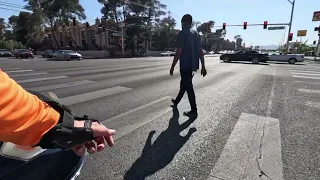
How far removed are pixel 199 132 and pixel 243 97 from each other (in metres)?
3.24

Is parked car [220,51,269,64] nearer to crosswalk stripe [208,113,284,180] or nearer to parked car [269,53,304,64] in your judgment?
parked car [269,53,304,64]

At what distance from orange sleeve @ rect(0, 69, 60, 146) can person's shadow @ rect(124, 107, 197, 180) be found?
1.73 m

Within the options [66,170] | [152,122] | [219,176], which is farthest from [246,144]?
[66,170]

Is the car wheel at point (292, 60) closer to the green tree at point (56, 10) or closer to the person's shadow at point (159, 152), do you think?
the person's shadow at point (159, 152)

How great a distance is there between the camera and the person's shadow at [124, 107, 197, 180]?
263 cm

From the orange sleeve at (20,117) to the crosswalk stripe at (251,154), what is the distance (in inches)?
81.4

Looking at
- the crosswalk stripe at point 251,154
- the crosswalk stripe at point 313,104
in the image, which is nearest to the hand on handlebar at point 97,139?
the crosswalk stripe at point 251,154

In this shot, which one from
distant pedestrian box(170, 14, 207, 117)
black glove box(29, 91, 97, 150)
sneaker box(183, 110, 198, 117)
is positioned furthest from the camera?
sneaker box(183, 110, 198, 117)

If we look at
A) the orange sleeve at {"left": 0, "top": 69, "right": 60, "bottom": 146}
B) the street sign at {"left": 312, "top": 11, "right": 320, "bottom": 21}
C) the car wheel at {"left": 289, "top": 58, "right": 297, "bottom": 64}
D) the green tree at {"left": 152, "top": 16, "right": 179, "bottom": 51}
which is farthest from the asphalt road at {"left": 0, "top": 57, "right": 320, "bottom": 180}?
the green tree at {"left": 152, "top": 16, "right": 179, "bottom": 51}

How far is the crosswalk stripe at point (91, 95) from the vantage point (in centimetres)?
577

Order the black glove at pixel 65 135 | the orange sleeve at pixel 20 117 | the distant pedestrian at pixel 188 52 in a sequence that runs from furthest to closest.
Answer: the distant pedestrian at pixel 188 52 < the black glove at pixel 65 135 < the orange sleeve at pixel 20 117

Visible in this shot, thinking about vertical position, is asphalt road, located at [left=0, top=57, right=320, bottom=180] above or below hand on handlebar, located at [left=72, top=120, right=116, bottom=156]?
below

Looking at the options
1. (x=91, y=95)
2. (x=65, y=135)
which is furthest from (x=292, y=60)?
(x=65, y=135)

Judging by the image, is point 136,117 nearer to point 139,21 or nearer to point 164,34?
point 139,21
